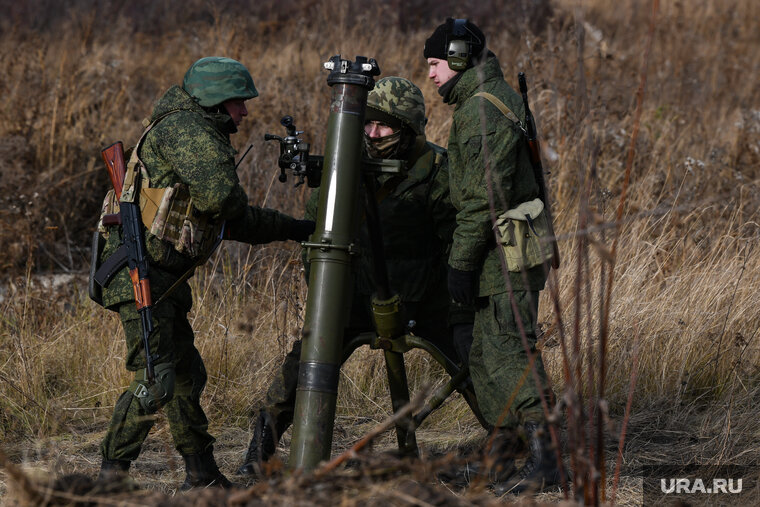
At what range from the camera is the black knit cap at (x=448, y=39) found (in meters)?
4.11

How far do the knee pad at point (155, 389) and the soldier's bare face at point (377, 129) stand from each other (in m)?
1.41

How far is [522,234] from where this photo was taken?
396cm

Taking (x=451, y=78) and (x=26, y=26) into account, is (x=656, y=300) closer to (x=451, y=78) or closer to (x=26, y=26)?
(x=451, y=78)

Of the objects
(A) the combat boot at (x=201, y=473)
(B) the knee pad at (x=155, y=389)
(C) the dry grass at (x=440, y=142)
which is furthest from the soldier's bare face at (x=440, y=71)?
(A) the combat boot at (x=201, y=473)

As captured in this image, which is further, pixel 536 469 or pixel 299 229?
pixel 299 229

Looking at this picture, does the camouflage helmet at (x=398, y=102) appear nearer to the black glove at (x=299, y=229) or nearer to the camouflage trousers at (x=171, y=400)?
the black glove at (x=299, y=229)

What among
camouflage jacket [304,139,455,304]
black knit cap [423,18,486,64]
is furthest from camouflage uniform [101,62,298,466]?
black knit cap [423,18,486,64]

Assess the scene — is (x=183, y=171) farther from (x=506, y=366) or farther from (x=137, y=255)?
(x=506, y=366)

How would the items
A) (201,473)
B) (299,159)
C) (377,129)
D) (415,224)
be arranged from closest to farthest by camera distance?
(299,159) → (201,473) → (377,129) → (415,224)

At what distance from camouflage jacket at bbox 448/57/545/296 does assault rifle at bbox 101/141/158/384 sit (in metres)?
1.31

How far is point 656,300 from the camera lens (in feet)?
19.7

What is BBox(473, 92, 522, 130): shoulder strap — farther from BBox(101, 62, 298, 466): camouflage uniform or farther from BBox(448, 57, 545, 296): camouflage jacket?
BBox(101, 62, 298, 466): camouflage uniform

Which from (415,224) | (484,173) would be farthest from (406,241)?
(484,173)

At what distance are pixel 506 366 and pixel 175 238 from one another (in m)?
1.52
